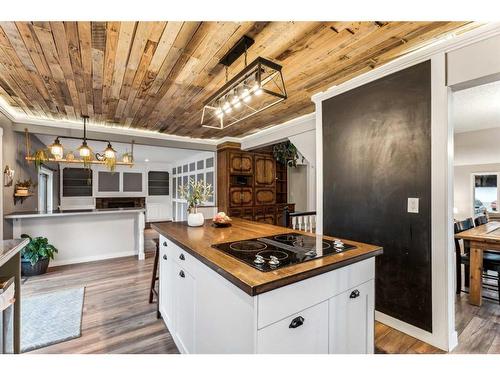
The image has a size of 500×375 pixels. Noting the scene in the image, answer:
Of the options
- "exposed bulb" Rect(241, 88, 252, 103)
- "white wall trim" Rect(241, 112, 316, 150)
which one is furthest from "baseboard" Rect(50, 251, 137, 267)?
"exposed bulb" Rect(241, 88, 252, 103)

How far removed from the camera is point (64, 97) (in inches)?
112

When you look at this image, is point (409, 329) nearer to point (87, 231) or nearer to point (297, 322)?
point (297, 322)

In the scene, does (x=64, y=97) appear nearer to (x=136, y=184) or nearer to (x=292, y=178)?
(x=292, y=178)

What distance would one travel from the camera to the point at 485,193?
631cm

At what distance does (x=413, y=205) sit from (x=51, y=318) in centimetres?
357

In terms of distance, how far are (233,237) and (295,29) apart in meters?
1.60

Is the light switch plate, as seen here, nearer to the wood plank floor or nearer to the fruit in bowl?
the wood plank floor

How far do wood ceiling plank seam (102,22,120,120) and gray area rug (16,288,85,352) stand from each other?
7.93 ft

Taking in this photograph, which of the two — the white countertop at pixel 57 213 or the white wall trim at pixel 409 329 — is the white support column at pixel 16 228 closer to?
the white countertop at pixel 57 213

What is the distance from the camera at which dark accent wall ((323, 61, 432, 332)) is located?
1.93 meters

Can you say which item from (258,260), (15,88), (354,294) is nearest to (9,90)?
(15,88)

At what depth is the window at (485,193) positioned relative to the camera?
615cm

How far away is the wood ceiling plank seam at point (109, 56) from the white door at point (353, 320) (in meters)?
2.26

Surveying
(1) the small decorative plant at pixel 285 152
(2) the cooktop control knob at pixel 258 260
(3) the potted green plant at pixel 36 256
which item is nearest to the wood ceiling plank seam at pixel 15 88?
(3) the potted green plant at pixel 36 256
